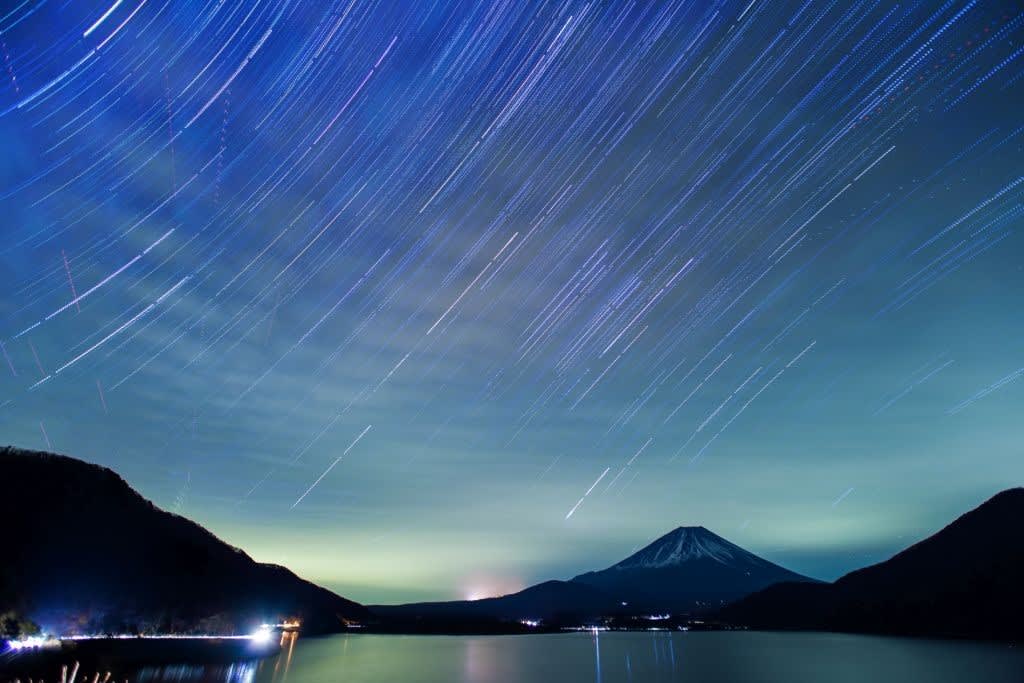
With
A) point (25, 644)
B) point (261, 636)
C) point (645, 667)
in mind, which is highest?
point (261, 636)

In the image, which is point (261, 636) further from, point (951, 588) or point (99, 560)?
point (951, 588)

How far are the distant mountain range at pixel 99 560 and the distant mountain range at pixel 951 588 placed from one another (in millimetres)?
132456

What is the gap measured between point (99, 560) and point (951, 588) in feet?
532

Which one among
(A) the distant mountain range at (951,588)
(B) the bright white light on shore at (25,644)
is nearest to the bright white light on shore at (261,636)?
(B) the bright white light on shore at (25,644)

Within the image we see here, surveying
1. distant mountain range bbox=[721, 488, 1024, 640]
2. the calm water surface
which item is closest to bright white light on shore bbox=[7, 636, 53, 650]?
the calm water surface

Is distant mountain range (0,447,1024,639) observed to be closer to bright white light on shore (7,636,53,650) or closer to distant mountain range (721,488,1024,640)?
distant mountain range (721,488,1024,640)

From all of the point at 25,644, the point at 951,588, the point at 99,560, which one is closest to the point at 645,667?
the point at 25,644

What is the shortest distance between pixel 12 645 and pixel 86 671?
4908mm

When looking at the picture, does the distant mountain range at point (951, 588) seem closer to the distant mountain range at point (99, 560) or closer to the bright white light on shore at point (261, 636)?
the bright white light on shore at point (261, 636)

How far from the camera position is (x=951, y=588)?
143375 millimetres

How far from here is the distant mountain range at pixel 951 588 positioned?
12544 cm

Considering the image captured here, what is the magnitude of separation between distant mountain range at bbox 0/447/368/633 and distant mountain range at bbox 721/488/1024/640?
13246 cm

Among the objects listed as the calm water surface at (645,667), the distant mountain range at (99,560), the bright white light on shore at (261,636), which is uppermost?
the distant mountain range at (99,560)

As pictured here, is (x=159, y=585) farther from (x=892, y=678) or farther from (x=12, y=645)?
(x=892, y=678)
